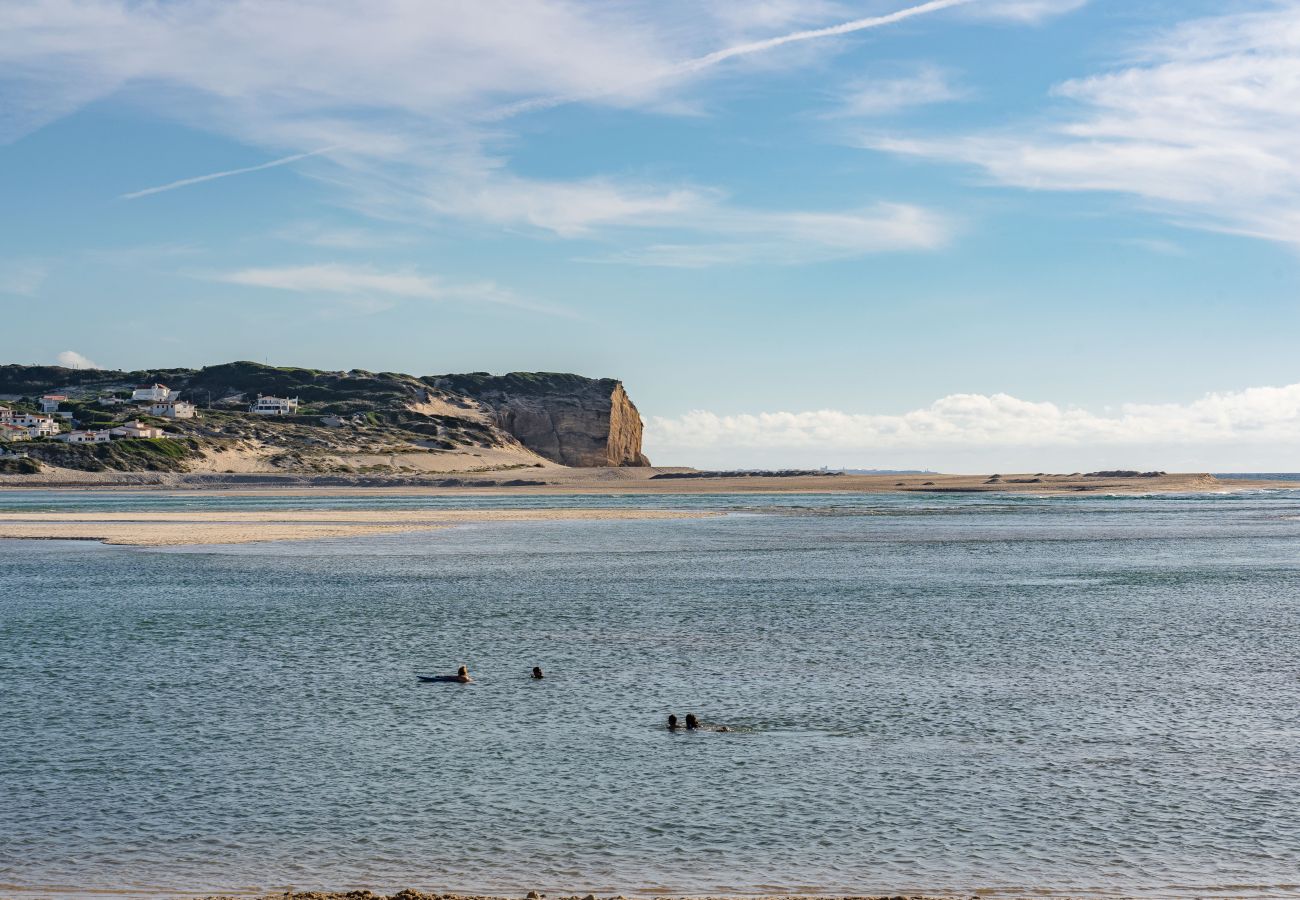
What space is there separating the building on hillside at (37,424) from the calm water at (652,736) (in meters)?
144

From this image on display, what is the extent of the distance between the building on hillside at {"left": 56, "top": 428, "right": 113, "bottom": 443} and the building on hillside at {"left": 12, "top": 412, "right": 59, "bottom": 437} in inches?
207

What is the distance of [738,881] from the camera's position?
1226 cm

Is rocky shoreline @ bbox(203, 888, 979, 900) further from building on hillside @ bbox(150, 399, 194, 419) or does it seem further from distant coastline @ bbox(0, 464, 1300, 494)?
building on hillside @ bbox(150, 399, 194, 419)

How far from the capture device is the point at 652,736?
18.7 m

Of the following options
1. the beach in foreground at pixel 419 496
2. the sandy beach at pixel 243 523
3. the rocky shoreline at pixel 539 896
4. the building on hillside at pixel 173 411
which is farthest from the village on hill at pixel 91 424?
the rocky shoreline at pixel 539 896

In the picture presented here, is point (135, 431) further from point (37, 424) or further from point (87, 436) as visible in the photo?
point (37, 424)

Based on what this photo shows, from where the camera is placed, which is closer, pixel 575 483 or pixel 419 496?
pixel 419 496

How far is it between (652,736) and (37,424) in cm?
17862

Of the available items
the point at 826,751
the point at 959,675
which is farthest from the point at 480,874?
the point at 959,675

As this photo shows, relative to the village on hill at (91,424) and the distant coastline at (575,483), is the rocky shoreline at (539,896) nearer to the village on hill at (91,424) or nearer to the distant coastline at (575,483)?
the distant coastline at (575,483)

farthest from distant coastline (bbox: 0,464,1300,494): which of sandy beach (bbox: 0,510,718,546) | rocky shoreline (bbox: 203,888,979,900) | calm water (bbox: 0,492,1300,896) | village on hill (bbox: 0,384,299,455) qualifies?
rocky shoreline (bbox: 203,888,979,900)

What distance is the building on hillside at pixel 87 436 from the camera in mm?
160375

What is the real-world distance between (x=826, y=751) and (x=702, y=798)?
302 centimetres

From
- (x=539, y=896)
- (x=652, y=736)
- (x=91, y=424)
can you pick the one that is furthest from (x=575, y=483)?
(x=539, y=896)
